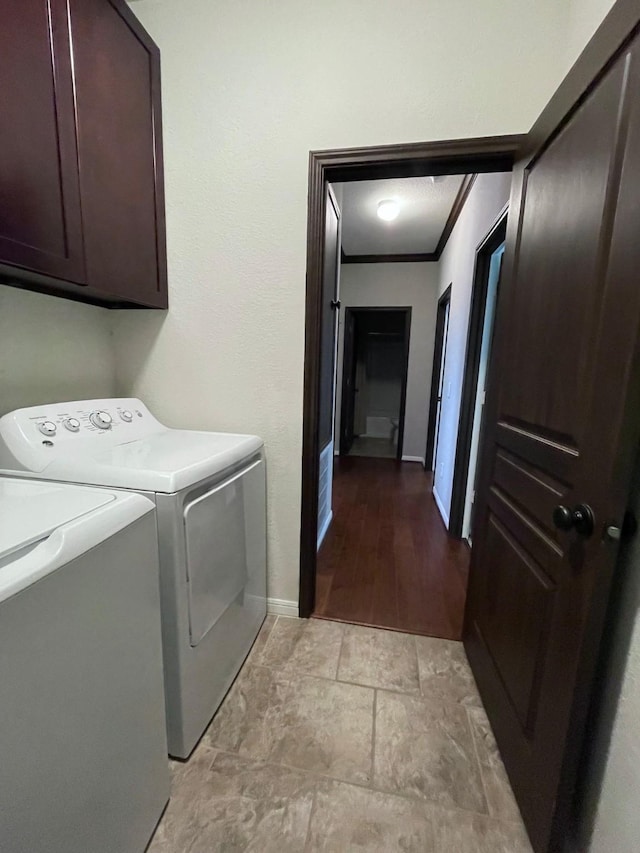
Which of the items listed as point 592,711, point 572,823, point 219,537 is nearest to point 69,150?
A: point 219,537

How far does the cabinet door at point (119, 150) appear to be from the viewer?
1.19m

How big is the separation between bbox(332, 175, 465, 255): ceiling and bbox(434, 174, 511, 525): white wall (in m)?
0.21

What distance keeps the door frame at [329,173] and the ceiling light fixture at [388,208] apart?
1.66 m

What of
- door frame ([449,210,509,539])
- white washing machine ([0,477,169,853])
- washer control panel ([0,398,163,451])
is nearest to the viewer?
white washing machine ([0,477,169,853])

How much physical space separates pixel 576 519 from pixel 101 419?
1612mm

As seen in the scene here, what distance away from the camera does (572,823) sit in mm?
914

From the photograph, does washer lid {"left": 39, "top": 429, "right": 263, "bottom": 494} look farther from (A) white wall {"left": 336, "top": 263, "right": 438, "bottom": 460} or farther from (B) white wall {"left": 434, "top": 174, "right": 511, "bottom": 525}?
(A) white wall {"left": 336, "top": 263, "right": 438, "bottom": 460}

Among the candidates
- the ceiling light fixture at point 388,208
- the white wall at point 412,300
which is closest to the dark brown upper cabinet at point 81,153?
the ceiling light fixture at point 388,208

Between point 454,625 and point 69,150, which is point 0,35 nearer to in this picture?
point 69,150

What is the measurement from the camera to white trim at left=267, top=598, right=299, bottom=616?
181cm

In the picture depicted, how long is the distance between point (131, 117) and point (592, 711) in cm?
241

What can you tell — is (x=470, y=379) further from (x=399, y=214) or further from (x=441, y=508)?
(x=399, y=214)

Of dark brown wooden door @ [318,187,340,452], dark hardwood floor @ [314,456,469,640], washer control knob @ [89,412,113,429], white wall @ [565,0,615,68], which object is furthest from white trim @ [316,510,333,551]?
white wall @ [565,0,615,68]

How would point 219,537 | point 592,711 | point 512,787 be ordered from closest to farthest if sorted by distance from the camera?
point 592,711 → point 512,787 → point 219,537
